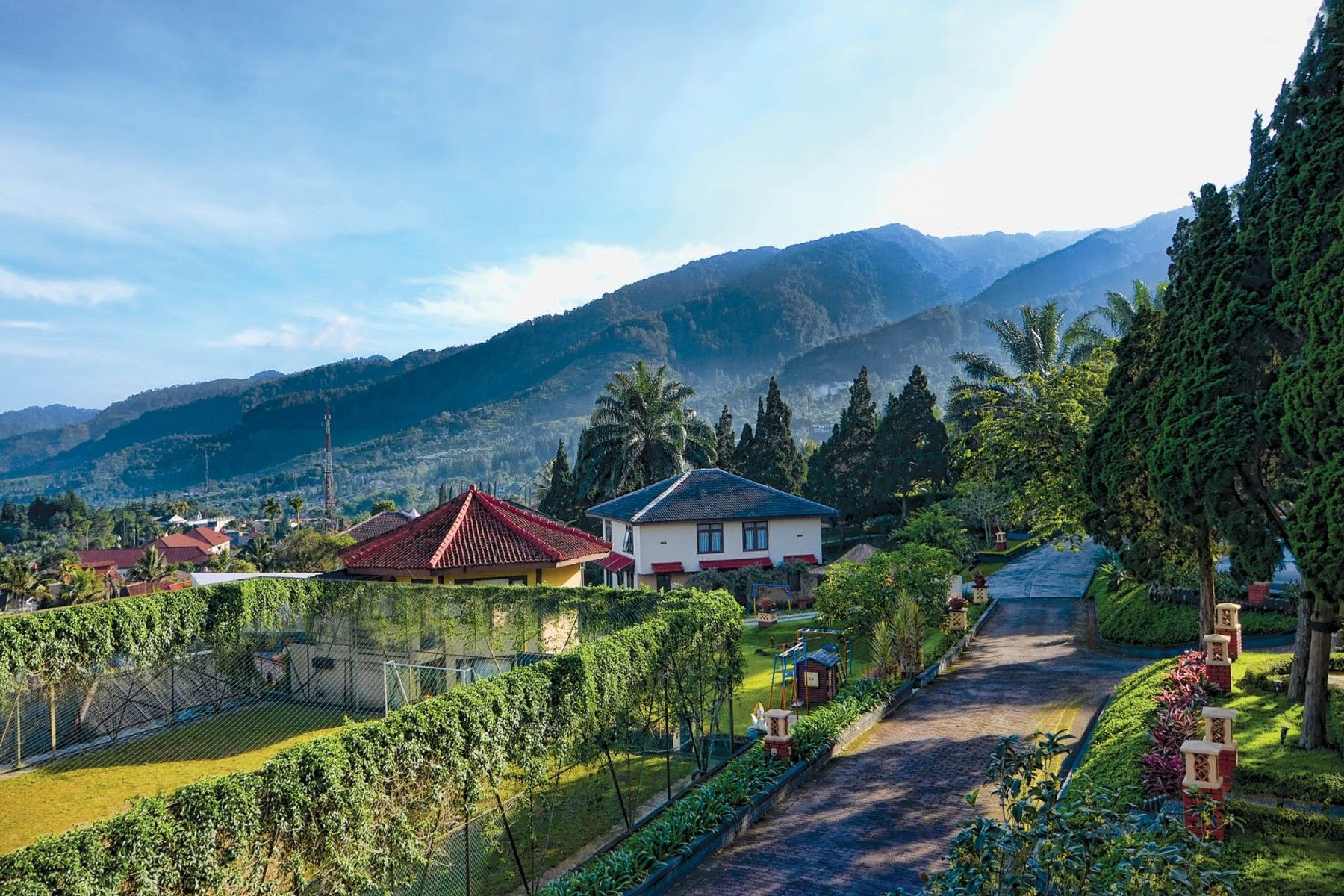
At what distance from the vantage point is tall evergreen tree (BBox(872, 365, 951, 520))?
46.9 meters

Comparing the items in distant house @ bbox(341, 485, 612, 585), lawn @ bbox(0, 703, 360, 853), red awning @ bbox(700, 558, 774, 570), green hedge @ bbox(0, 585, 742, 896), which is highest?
distant house @ bbox(341, 485, 612, 585)

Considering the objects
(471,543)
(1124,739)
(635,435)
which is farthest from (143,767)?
(635,435)

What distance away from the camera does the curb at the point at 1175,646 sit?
19.3 meters

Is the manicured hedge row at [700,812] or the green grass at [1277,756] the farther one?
the green grass at [1277,756]

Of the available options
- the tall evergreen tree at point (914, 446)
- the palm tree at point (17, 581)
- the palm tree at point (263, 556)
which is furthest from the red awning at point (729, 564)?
the palm tree at point (17, 581)

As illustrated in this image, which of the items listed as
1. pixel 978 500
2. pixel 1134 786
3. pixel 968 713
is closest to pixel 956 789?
pixel 1134 786

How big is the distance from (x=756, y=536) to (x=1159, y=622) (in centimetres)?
1822

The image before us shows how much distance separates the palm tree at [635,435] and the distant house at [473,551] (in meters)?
17.7

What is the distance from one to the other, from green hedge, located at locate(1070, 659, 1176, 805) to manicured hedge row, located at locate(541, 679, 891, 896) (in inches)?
164

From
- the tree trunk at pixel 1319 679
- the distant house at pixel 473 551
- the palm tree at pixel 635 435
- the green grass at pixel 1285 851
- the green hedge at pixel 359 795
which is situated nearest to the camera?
the green hedge at pixel 359 795

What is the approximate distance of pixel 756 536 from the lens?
3756cm

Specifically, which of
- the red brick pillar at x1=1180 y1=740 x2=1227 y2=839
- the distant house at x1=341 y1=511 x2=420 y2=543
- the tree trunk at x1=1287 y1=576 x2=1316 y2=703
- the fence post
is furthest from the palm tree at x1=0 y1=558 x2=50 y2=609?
A: the tree trunk at x1=1287 y1=576 x2=1316 y2=703

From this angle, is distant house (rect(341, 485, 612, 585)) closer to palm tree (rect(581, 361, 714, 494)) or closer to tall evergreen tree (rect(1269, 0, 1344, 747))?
palm tree (rect(581, 361, 714, 494))

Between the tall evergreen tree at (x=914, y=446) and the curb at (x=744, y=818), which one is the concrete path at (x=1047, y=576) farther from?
the curb at (x=744, y=818)
